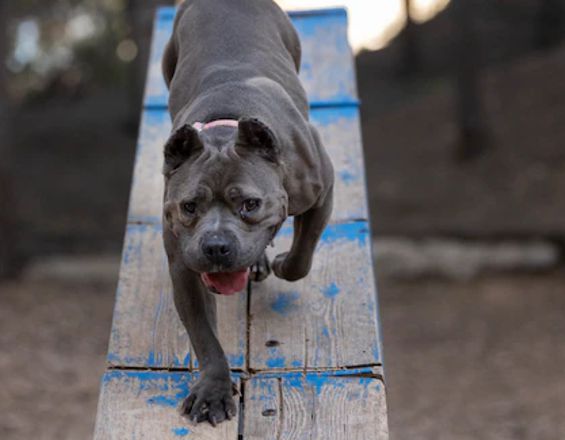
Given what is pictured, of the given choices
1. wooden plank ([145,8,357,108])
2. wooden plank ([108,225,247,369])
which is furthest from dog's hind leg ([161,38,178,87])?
wooden plank ([145,8,357,108])

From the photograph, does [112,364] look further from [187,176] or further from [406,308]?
[406,308]

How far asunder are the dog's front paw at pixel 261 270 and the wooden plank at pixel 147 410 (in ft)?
2.53

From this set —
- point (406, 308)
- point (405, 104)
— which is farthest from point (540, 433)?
point (405, 104)

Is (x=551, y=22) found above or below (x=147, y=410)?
above

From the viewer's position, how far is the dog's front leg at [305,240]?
4773mm

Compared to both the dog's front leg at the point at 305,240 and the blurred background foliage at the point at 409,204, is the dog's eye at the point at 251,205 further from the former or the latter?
the blurred background foliage at the point at 409,204

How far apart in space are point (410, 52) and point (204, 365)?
13.2 meters

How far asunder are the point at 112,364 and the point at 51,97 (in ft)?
42.5

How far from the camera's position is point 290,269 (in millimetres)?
4996

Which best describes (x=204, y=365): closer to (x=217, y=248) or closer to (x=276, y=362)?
(x=276, y=362)

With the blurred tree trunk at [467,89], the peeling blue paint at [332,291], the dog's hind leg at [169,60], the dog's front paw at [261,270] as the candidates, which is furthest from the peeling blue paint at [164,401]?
the blurred tree trunk at [467,89]

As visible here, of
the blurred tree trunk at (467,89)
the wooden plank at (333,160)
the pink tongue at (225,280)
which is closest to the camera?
the pink tongue at (225,280)

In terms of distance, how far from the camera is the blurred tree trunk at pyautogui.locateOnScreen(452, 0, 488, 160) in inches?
514

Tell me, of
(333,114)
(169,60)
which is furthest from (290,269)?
(333,114)
